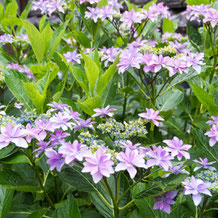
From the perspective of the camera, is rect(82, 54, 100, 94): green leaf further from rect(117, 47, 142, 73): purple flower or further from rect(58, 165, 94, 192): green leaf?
rect(58, 165, 94, 192): green leaf

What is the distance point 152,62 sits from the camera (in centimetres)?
100

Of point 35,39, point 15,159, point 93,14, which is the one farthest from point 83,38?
point 15,159

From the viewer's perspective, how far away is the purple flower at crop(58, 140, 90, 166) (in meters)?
0.63

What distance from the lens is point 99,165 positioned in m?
0.61

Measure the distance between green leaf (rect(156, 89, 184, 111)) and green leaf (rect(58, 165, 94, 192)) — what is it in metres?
0.53

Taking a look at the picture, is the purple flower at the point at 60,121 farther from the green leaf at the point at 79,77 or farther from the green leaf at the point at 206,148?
the green leaf at the point at 206,148

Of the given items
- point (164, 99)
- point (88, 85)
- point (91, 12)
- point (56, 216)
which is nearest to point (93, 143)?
point (56, 216)

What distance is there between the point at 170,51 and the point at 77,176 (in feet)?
1.83

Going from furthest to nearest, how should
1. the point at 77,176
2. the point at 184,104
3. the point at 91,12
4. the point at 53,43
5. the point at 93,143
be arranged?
the point at 184,104, the point at 91,12, the point at 53,43, the point at 77,176, the point at 93,143

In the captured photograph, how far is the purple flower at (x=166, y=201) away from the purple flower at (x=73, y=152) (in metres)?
0.28

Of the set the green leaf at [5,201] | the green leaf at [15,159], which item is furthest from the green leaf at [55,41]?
the green leaf at [5,201]

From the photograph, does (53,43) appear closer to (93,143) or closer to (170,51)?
(170,51)

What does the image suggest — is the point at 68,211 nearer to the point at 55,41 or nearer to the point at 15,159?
the point at 15,159

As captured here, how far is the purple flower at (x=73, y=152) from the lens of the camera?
63cm
